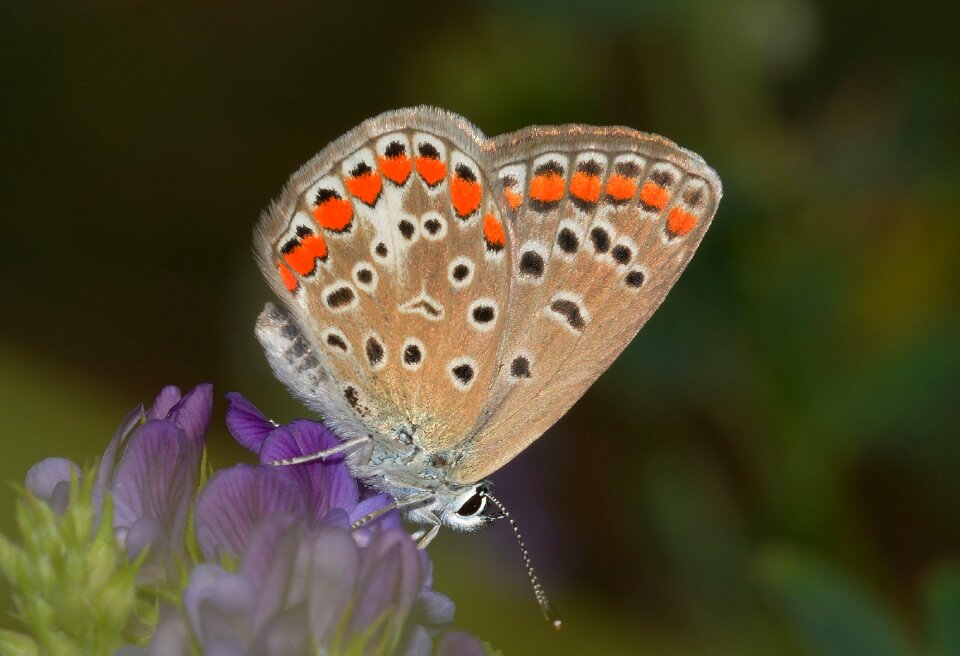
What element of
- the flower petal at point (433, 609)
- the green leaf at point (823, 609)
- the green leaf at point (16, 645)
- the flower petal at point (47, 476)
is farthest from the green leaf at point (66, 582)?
the green leaf at point (823, 609)

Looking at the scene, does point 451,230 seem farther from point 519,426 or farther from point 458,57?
point 458,57

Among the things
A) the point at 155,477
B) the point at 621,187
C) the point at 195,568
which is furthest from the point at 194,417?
the point at 621,187

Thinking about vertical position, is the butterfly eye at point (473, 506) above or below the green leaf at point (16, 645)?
above

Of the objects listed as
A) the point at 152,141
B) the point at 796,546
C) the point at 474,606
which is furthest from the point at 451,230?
the point at 152,141

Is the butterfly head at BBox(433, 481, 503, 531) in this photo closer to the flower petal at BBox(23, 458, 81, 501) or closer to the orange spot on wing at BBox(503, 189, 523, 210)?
the orange spot on wing at BBox(503, 189, 523, 210)

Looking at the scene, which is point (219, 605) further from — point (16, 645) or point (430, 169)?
point (430, 169)

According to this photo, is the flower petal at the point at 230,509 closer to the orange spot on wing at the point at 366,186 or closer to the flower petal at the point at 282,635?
the flower petal at the point at 282,635
